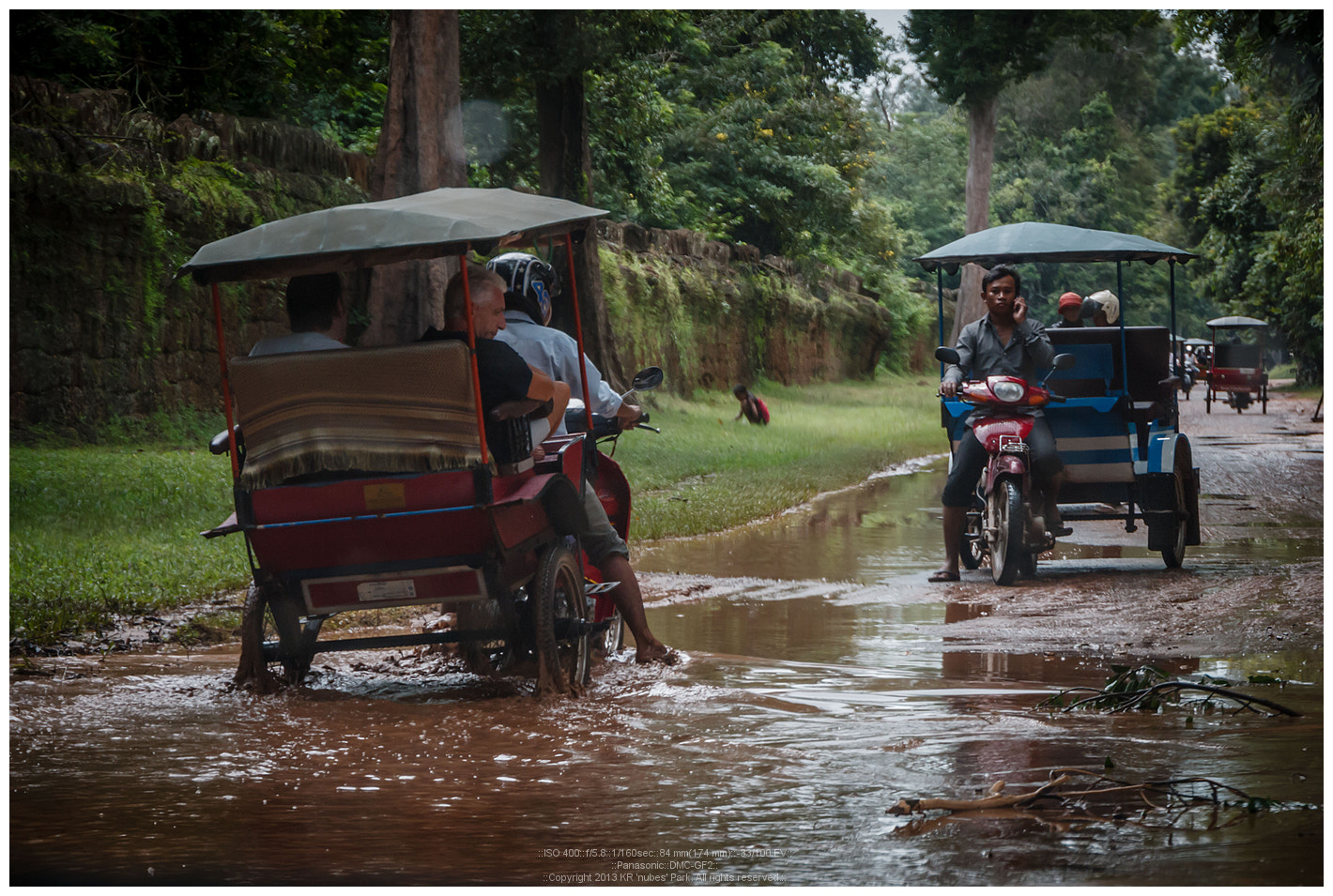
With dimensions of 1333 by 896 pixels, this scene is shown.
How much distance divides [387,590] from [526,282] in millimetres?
1488

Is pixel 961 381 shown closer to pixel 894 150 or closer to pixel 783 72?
pixel 783 72

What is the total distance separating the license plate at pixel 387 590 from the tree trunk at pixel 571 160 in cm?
1238

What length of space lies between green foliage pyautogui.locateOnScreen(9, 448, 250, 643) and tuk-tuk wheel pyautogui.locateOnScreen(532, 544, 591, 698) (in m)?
2.60

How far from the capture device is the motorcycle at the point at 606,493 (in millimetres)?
5641

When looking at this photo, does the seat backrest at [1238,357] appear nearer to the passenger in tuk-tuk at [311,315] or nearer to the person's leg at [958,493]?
the person's leg at [958,493]

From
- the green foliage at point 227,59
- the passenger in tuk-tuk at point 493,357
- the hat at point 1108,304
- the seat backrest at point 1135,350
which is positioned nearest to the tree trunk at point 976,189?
the green foliage at point 227,59

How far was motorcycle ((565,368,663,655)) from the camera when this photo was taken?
5.64 metres

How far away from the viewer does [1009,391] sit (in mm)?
8102

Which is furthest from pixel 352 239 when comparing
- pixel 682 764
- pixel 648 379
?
pixel 682 764

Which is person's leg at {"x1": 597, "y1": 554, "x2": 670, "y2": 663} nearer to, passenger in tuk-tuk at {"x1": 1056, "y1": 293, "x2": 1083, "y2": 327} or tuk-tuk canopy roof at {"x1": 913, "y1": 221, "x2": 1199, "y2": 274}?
tuk-tuk canopy roof at {"x1": 913, "y1": 221, "x2": 1199, "y2": 274}

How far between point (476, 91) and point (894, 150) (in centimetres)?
4106

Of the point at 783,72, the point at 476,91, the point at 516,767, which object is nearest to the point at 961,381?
the point at 516,767

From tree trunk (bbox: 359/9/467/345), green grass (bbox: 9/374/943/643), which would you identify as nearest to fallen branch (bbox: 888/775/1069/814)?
green grass (bbox: 9/374/943/643)

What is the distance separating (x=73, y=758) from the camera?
178 inches
